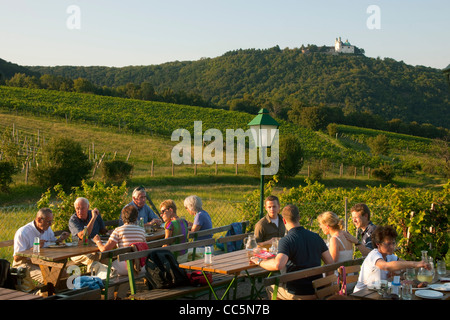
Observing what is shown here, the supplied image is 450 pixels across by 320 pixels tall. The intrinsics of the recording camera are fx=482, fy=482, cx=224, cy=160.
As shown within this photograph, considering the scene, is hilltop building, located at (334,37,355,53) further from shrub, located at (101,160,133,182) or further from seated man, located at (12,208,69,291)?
seated man, located at (12,208,69,291)

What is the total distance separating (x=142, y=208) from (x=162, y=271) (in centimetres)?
258

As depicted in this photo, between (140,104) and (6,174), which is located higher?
(140,104)

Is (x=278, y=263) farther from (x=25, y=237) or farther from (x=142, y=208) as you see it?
(x=142, y=208)

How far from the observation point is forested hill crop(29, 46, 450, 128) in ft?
261

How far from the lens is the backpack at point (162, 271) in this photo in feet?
14.2

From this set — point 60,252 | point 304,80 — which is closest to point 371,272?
point 60,252

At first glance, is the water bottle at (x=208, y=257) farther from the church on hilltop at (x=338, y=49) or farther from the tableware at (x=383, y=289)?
the church on hilltop at (x=338, y=49)

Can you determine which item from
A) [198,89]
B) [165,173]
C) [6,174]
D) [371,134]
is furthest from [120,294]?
[198,89]

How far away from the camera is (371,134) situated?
5741 centimetres

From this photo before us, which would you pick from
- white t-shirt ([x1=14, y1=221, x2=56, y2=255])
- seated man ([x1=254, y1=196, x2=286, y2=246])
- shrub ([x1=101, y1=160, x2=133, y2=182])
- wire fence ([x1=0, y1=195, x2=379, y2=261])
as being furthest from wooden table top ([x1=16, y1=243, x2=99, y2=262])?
shrub ([x1=101, y1=160, x2=133, y2=182])

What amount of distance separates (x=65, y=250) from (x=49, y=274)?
28 centimetres

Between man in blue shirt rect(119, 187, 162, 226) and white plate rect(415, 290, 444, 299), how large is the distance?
3.90 metres

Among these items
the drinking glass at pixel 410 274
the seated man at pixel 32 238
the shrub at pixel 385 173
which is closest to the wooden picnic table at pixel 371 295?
the drinking glass at pixel 410 274
